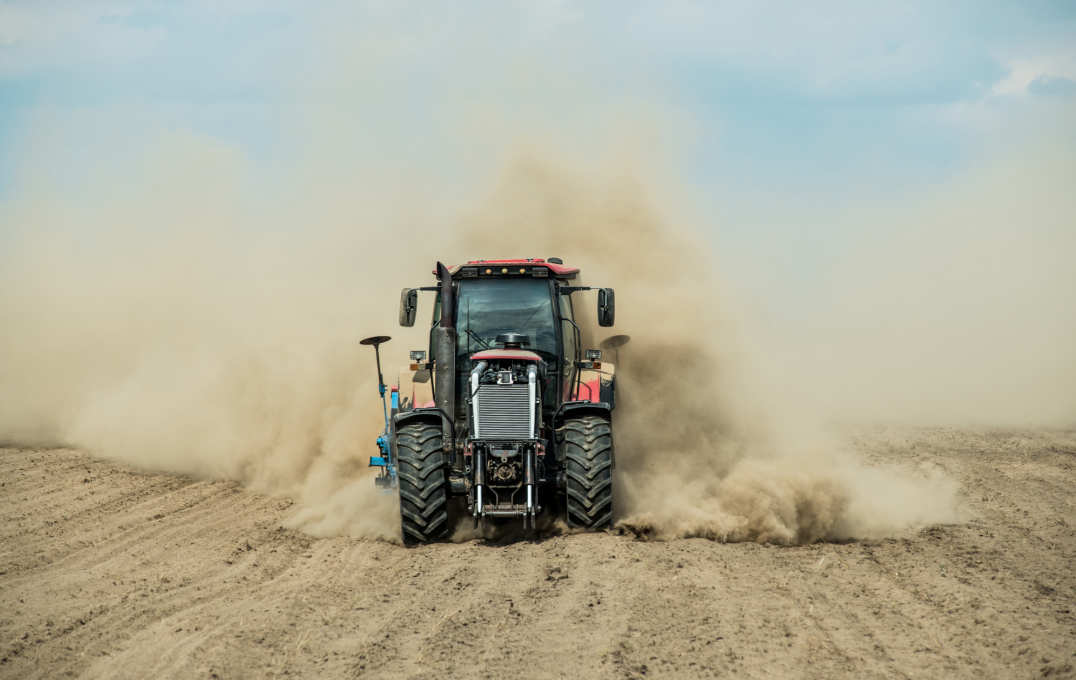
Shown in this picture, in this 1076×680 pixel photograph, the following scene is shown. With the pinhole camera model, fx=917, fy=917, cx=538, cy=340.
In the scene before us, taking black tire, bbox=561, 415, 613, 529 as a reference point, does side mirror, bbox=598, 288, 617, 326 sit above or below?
above

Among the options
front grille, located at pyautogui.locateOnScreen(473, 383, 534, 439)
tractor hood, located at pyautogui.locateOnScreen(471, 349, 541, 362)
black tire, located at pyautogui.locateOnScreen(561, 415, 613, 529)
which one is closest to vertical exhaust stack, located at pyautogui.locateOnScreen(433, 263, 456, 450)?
tractor hood, located at pyautogui.locateOnScreen(471, 349, 541, 362)

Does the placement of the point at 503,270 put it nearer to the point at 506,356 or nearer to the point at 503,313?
the point at 503,313

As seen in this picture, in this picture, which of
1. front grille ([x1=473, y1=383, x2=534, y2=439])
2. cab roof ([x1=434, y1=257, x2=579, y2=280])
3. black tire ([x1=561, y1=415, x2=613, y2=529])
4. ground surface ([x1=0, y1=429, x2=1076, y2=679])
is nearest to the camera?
ground surface ([x1=0, y1=429, x2=1076, y2=679])

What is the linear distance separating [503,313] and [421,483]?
252cm

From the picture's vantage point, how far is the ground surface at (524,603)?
19.9 feet

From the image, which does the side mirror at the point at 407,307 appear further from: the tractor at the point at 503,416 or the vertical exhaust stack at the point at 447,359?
the vertical exhaust stack at the point at 447,359

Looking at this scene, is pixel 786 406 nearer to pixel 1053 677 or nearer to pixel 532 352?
pixel 532 352

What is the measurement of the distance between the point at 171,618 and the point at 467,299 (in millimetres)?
5111

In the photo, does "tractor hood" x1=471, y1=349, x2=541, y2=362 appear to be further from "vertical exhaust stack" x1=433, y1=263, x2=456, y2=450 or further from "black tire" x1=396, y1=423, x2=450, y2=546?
"black tire" x1=396, y1=423, x2=450, y2=546

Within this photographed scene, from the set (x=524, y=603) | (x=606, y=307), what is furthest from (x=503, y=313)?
(x=524, y=603)

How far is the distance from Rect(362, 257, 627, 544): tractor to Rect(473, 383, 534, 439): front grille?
11 millimetres

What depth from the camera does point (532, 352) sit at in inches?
424

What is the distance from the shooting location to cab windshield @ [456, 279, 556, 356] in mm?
10898

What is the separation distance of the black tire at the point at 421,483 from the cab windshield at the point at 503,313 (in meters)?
1.66
